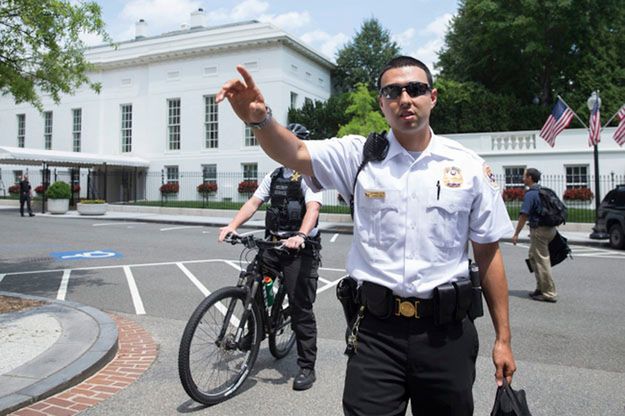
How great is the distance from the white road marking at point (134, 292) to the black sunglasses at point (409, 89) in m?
5.16

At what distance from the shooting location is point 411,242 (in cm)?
211

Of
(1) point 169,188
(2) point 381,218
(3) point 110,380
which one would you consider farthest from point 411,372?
(1) point 169,188

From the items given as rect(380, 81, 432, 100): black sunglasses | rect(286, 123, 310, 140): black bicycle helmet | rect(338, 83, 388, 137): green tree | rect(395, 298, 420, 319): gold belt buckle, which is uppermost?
rect(338, 83, 388, 137): green tree

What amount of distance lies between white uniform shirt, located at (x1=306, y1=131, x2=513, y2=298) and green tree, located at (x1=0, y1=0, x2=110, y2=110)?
599 cm

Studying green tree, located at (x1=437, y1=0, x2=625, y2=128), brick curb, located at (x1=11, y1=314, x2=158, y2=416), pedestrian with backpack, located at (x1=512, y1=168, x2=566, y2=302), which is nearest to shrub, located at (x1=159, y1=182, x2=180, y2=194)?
green tree, located at (x1=437, y1=0, x2=625, y2=128)

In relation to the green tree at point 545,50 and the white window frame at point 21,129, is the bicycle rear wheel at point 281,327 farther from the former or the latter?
the white window frame at point 21,129

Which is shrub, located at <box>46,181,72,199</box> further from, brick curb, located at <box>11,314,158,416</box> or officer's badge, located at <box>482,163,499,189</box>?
officer's badge, located at <box>482,163,499,189</box>

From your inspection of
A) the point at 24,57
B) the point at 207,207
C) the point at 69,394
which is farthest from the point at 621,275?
the point at 207,207

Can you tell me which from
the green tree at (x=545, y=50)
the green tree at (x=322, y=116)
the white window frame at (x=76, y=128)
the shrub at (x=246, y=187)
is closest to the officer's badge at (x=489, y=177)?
the shrub at (x=246, y=187)

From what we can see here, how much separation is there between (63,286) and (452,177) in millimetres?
7419

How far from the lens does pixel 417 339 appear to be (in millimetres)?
2055

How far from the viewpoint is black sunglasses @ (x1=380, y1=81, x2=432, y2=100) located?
2137 mm

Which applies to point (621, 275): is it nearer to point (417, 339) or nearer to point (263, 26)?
point (417, 339)

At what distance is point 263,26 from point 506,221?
107ft
